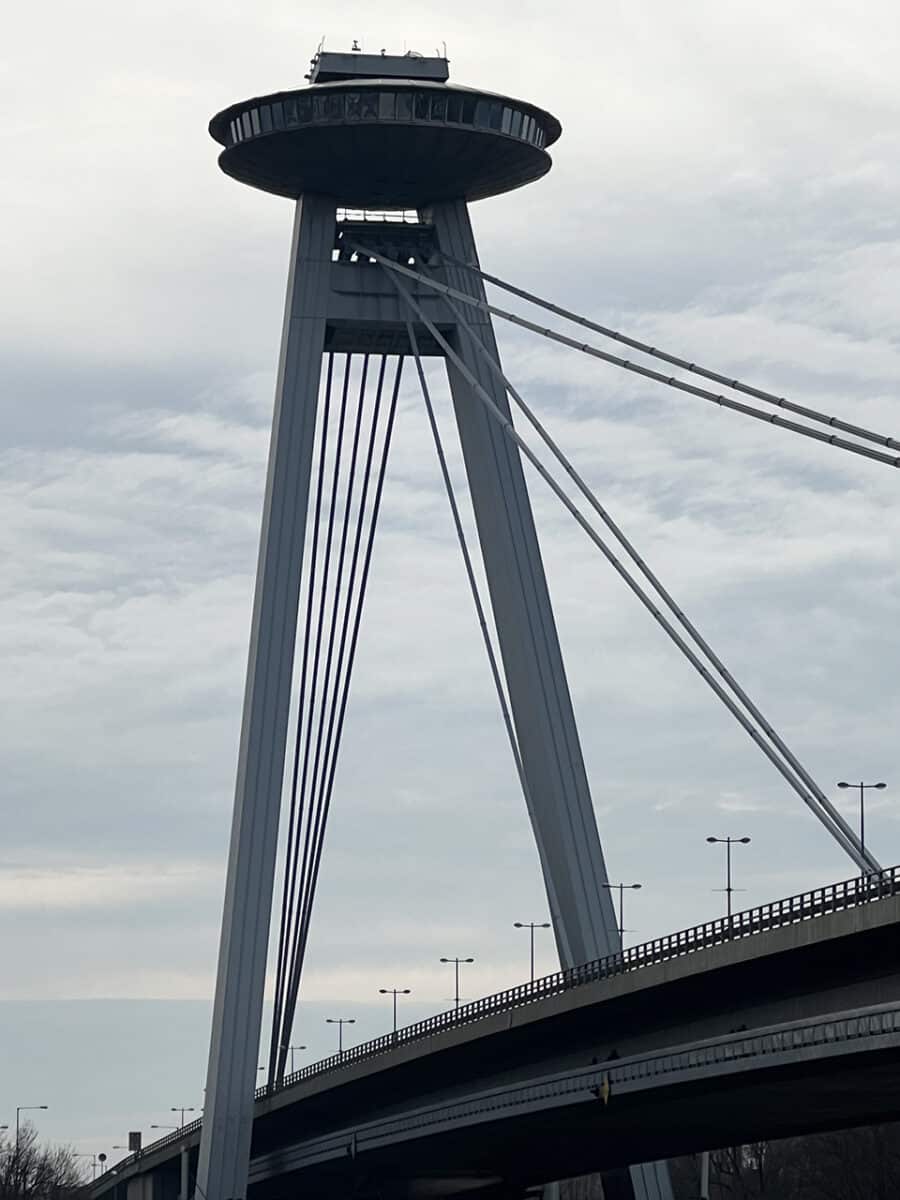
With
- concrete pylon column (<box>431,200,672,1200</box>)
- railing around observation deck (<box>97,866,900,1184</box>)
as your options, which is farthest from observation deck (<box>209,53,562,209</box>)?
railing around observation deck (<box>97,866,900,1184</box>)

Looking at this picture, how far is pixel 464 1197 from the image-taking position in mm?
83250

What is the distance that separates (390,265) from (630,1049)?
2311cm

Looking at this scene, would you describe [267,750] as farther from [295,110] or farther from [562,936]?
[295,110]

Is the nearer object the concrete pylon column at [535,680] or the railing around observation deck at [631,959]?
the railing around observation deck at [631,959]

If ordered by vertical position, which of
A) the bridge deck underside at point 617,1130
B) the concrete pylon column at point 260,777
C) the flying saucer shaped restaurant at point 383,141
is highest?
the flying saucer shaped restaurant at point 383,141

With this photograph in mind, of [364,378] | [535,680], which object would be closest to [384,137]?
[364,378]

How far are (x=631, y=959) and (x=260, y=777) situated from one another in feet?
54.5

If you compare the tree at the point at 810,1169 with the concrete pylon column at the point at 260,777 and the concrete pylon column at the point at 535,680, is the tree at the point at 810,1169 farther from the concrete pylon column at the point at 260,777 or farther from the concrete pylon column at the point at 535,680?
the concrete pylon column at the point at 535,680

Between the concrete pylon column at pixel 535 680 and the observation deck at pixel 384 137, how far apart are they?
3305 millimetres

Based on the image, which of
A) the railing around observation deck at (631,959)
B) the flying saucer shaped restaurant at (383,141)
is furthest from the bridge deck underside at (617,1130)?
the flying saucer shaped restaurant at (383,141)

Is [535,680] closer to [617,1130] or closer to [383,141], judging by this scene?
[617,1130]

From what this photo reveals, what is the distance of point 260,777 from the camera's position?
70.1 meters

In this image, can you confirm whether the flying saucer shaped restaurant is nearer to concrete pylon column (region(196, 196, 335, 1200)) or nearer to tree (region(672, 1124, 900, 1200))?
concrete pylon column (region(196, 196, 335, 1200))

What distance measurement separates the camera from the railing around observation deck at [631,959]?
44.7 meters
